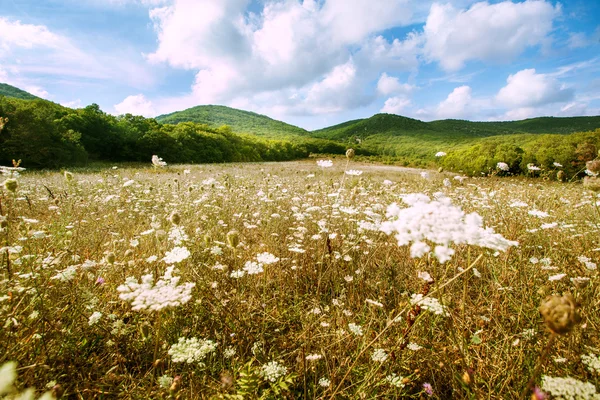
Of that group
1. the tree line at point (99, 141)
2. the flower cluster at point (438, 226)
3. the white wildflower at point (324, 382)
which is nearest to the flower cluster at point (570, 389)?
the flower cluster at point (438, 226)

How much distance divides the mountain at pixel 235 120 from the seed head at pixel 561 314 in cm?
11905

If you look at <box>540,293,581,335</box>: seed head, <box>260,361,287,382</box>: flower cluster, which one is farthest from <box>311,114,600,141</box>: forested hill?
<box>540,293,581,335</box>: seed head

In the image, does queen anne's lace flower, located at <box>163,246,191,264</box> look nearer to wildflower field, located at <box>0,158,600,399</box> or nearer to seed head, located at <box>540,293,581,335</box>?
wildflower field, located at <box>0,158,600,399</box>

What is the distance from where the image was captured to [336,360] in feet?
6.73

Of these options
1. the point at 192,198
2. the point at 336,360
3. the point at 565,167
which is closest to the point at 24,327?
the point at 336,360

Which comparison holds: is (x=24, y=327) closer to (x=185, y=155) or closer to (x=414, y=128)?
(x=185, y=155)

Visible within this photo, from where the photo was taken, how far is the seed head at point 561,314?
2.98ft

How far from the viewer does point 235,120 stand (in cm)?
13938

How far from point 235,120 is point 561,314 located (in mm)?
148607

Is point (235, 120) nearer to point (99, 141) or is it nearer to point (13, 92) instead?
point (13, 92)

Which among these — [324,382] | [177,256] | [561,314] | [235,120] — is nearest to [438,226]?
[561,314]

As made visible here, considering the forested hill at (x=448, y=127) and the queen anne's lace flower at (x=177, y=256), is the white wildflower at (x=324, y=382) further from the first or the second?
the forested hill at (x=448, y=127)

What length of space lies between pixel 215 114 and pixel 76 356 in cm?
14909

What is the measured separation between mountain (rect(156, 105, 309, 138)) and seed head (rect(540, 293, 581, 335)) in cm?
11905
